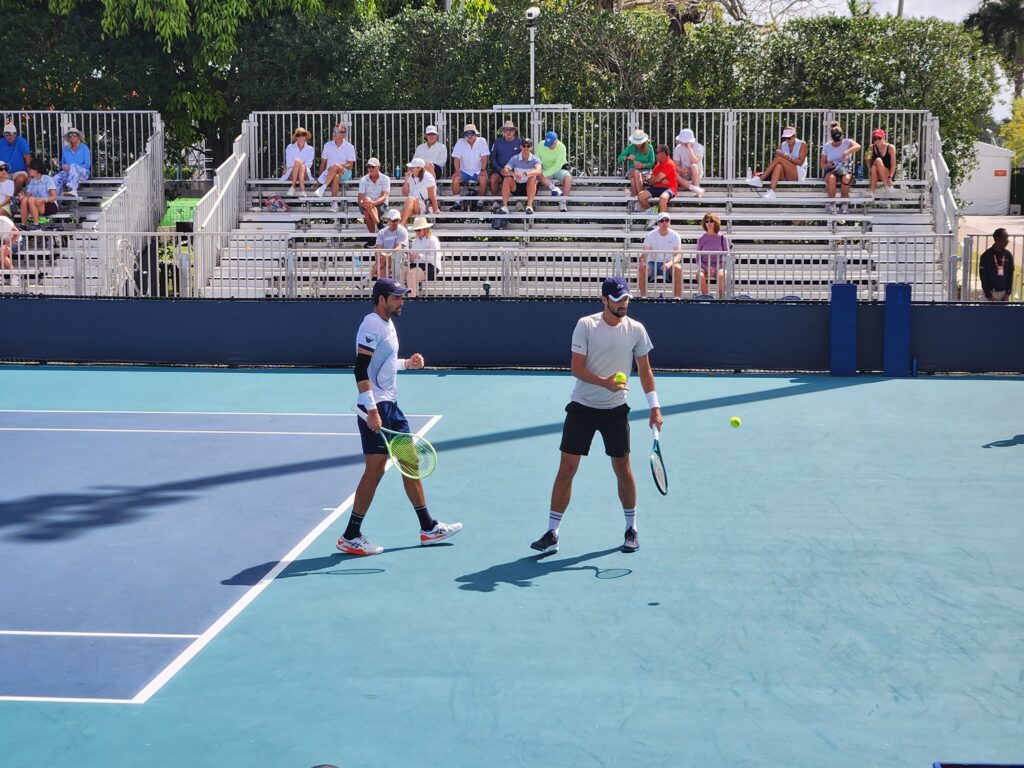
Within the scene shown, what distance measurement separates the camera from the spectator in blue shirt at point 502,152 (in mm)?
24594

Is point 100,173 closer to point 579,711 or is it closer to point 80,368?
point 80,368

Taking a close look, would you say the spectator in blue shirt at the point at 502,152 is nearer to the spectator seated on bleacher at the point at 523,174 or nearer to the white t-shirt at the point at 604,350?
the spectator seated on bleacher at the point at 523,174

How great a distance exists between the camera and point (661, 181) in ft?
79.4

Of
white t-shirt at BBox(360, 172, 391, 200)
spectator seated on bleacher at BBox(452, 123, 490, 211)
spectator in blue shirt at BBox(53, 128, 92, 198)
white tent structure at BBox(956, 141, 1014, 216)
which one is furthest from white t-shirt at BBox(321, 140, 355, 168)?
white tent structure at BBox(956, 141, 1014, 216)

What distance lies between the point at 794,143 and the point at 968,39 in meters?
5.58

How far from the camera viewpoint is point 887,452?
13.3 meters

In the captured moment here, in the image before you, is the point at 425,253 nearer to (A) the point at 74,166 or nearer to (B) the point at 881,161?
(B) the point at 881,161

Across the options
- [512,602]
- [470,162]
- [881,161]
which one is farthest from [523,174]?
[512,602]

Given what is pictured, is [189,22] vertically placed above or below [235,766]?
above

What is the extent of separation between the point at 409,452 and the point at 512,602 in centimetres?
151

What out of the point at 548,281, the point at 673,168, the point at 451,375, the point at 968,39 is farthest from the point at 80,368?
the point at 968,39

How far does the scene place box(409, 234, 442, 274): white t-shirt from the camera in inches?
779

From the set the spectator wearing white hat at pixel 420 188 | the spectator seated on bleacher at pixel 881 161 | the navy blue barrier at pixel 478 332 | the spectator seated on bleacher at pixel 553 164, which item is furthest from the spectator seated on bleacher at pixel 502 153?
the spectator seated on bleacher at pixel 881 161

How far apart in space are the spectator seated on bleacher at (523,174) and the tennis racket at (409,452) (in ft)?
49.0
